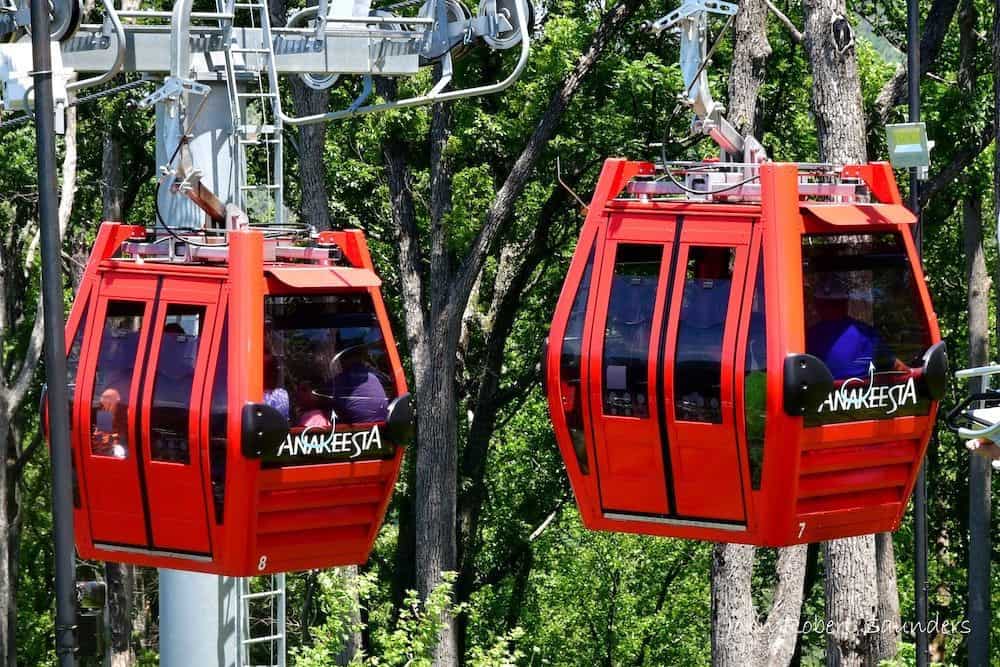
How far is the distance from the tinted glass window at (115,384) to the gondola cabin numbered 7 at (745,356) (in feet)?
8.39

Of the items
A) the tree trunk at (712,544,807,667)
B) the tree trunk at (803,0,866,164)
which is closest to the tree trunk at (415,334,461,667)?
the tree trunk at (712,544,807,667)

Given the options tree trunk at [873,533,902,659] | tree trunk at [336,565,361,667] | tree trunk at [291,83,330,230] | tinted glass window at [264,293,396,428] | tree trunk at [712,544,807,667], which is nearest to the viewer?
tinted glass window at [264,293,396,428]

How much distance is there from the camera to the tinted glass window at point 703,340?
1061 cm

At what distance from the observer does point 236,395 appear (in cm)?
1098

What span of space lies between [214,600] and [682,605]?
2052 cm

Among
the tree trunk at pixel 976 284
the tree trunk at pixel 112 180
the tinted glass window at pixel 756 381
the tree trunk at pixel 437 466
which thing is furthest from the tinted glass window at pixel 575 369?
the tree trunk at pixel 976 284

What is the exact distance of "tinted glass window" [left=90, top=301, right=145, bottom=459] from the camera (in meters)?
11.6

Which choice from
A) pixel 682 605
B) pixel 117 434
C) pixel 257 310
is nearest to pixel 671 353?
pixel 257 310

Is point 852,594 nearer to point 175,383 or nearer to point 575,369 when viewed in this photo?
point 575,369

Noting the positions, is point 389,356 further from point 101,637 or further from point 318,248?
point 101,637

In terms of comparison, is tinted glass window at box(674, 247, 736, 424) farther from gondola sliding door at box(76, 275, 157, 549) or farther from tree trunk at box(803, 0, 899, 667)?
tree trunk at box(803, 0, 899, 667)

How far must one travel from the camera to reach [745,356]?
10523 mm

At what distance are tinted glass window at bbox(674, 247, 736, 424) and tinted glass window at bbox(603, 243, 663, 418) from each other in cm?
22

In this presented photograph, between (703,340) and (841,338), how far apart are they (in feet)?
2.61
